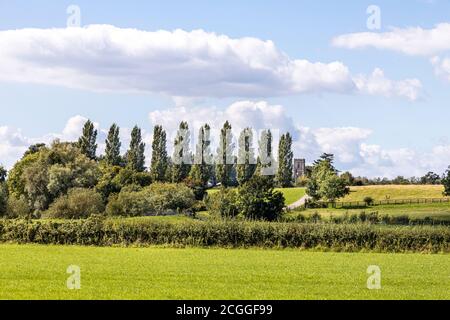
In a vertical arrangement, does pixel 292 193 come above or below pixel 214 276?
above

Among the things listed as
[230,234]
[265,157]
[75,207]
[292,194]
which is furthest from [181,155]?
[230,234]

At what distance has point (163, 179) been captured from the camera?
121 meters

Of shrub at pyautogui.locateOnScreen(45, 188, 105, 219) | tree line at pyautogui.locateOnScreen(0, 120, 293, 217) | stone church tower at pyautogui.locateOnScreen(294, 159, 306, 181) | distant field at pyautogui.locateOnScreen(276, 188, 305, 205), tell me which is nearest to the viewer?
shrub at pyautogui.locateOnScreen(45, 188, 105, 219)

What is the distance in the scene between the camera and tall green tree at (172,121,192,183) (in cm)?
12100

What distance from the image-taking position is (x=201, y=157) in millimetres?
121625

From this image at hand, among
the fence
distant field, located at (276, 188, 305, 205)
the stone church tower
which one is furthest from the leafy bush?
the stone church tower

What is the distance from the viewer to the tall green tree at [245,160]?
396 ft

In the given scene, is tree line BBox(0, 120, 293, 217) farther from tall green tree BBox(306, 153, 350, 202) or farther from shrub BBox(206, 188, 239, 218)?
tall green tree BBox(306, 153, 350, 202)

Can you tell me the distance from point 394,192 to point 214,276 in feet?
330

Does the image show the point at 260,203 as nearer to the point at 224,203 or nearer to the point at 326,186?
the point at 224,203

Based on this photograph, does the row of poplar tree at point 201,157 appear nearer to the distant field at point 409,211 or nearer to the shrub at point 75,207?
the distant field at point 409,211

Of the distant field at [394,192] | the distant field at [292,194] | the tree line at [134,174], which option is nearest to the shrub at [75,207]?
the tree line at [134,174]

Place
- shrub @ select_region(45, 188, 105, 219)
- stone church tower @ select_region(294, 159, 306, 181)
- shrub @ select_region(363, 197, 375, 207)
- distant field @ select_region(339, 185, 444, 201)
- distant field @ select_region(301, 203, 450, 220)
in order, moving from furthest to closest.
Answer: stone church tower @ select_region(294, 159, 306, 181) < distant field @ select_region(339, 185, 444, 201) < shrub @ select_region(363, 197, 375, 207) < distant field @ select_region(301, 203, 450, 220) < shrub @ select_region(45, 188, 105, 219)
